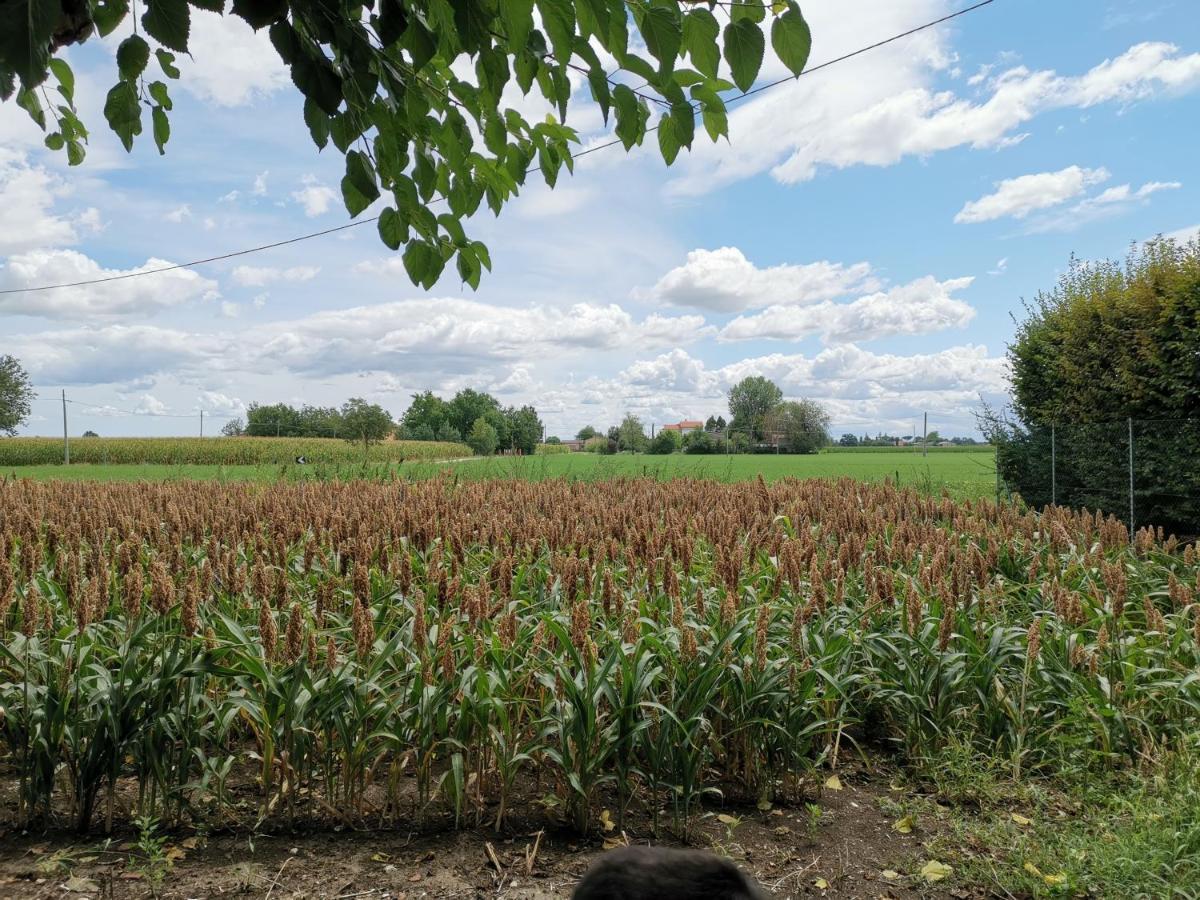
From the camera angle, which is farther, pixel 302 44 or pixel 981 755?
pixel 981 755

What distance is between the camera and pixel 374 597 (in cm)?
460

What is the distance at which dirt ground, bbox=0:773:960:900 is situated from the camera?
2797 mm

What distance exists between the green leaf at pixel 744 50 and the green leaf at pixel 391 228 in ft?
4.75

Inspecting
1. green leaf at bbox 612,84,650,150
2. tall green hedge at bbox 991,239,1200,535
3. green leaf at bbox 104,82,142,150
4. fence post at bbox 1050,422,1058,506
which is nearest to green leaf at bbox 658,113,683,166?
green leaf at bbox 612,84,650,150

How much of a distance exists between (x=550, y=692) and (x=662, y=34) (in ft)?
8.91

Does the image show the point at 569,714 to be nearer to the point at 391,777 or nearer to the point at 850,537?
the point at 391,777

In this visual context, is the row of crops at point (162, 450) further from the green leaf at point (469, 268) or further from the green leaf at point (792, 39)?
the green leaf at point (792, 39)

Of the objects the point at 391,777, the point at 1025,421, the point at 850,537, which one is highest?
the point at 1025,421

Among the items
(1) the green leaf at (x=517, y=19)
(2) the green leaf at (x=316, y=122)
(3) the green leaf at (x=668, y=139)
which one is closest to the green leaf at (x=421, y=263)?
(2) the green leaf at (x=316, y=122)

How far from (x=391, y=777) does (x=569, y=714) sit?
781 millimetres

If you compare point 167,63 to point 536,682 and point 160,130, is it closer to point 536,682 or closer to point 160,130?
point 160,130

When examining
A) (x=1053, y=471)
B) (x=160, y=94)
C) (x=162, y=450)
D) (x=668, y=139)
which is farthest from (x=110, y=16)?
(x=162, y=450)

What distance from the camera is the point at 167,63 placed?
3818 millimetres

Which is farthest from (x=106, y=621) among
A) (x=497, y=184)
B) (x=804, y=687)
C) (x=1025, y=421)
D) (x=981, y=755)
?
(x=1025, y=421)
